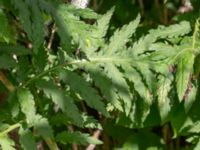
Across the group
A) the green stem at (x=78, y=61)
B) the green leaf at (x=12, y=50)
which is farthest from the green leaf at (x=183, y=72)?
the green leaf at (x=12, y=50)

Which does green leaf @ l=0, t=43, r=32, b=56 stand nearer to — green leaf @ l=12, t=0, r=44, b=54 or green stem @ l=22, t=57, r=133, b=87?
green stem @ l=22, t=57, r=133, b=87

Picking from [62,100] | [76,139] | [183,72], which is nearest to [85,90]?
[62,100]

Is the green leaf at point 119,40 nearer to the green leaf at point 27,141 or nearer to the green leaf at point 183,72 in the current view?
the green leaf at point 183,72

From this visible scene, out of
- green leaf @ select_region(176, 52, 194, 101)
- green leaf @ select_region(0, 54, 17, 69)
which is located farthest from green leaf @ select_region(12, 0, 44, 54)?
green leaf @ select_region(176, 52, 194, 101)

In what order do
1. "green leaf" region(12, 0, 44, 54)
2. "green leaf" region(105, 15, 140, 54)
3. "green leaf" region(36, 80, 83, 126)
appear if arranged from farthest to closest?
"green leaf" region(105, 15, 140, 54) → "green leaf" region(36, 80, 83, 126) → "green leaf" region(12, 0, 44, 54)

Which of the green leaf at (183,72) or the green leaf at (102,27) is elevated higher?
the green leaf at (102,27)

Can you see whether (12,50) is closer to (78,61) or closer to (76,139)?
(78,61)
